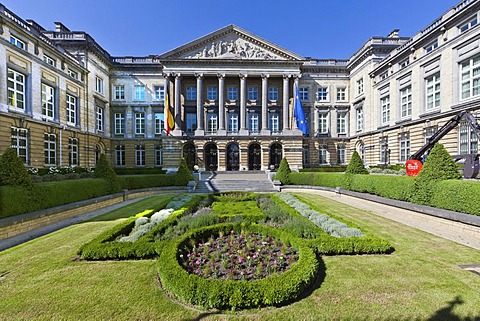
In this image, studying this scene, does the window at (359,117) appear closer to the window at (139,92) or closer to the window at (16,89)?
the window at (139,92)

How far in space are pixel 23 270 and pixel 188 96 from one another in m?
32.0

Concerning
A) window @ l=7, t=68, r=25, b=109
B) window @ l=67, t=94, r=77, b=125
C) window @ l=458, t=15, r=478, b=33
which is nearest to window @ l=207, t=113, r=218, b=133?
window @ l=67, t=94, r=77, b=125

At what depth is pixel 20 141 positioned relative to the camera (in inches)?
762

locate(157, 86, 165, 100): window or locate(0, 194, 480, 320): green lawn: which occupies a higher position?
locate(157, 86, 165, 100): window

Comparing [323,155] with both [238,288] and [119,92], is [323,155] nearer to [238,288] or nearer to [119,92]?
[119,92]

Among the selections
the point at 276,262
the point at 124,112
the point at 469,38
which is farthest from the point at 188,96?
the point at 276,262

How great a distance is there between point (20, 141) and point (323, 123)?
3691 cm

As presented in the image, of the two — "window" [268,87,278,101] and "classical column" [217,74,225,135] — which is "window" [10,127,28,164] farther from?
"window" [268,87,278,101]

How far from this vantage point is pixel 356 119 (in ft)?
114

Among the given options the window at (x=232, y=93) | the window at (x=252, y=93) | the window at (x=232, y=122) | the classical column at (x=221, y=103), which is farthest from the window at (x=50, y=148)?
the window at (x=252, y=93)

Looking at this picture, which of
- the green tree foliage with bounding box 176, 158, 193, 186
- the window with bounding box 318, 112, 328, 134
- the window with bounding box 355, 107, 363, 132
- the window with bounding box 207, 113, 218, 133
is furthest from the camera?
the window with bounding box 318, 112, 328, 134

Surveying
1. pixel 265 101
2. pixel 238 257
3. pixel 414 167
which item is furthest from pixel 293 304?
pixel 265 101

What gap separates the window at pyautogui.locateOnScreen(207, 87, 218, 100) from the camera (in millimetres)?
34312

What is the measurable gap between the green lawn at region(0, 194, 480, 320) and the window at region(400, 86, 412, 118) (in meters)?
23.7
